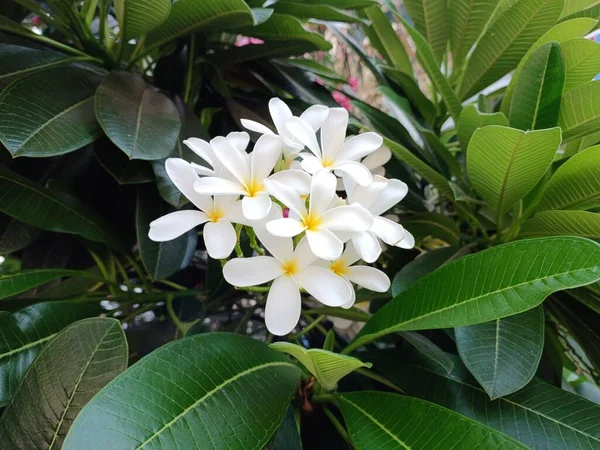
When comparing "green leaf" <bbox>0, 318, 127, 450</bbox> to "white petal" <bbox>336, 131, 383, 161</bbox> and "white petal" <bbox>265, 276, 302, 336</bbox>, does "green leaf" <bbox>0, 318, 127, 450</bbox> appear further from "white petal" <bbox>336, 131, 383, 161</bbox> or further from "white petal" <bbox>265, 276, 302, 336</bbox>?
"white petal" <bbox>336, 131, 383, 161</bbox>

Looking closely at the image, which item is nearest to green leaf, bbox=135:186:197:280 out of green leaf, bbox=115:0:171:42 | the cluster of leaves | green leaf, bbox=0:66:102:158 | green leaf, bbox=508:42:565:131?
the cluster of leaves

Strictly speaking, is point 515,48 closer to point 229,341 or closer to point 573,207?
point 573,207

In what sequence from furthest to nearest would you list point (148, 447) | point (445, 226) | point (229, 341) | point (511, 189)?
point (445, 226) < point (511, 189) < point (229, 341) < point (148, 447)

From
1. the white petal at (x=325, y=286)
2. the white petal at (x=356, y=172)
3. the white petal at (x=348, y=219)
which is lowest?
the white petal at (x=325, y=286)

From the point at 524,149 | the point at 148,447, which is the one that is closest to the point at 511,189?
the point at 524,149

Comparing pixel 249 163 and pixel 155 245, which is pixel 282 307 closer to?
pixel 249 163

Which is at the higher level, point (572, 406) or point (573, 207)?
point (573, 207)

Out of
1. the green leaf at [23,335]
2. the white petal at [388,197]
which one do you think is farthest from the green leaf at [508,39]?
the green leaf at [23,335]

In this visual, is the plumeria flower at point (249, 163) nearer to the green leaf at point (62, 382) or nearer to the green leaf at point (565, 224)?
the green leaf at point (62, 382)

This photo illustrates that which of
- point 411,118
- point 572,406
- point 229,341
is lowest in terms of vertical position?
point 572,406

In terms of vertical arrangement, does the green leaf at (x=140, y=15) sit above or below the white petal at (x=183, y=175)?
above
